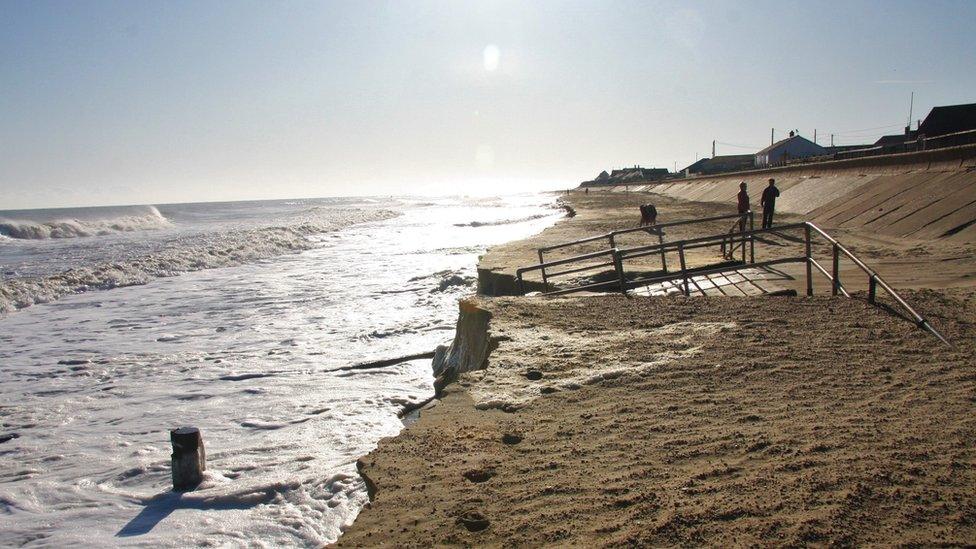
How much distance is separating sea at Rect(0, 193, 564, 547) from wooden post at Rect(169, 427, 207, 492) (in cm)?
11

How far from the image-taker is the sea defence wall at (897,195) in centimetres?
1440

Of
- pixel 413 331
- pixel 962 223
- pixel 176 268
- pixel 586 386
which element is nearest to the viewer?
pixel 586 386

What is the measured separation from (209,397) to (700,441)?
220 inches

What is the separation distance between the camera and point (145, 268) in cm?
2081

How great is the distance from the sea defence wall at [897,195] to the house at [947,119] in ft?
44.5

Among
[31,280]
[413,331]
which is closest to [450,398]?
[413,331]

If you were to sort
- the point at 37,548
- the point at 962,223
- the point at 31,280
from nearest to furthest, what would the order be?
1. the point at 37,548
2. the point at 962,223
3. the point at 31,280

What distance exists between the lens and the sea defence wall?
1440 centimetres

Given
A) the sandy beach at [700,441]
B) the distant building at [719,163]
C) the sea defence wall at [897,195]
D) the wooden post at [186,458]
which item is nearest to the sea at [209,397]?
the wooden post at [186,458]

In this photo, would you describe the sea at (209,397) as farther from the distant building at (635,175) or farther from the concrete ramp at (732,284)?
the distant building at (635,175)

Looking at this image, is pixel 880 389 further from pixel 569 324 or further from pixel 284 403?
pixel 284 403

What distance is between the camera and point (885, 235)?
601 inches

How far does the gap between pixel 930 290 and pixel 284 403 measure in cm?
786

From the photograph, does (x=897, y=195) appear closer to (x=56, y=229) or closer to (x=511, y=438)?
(x=511, y=438)
